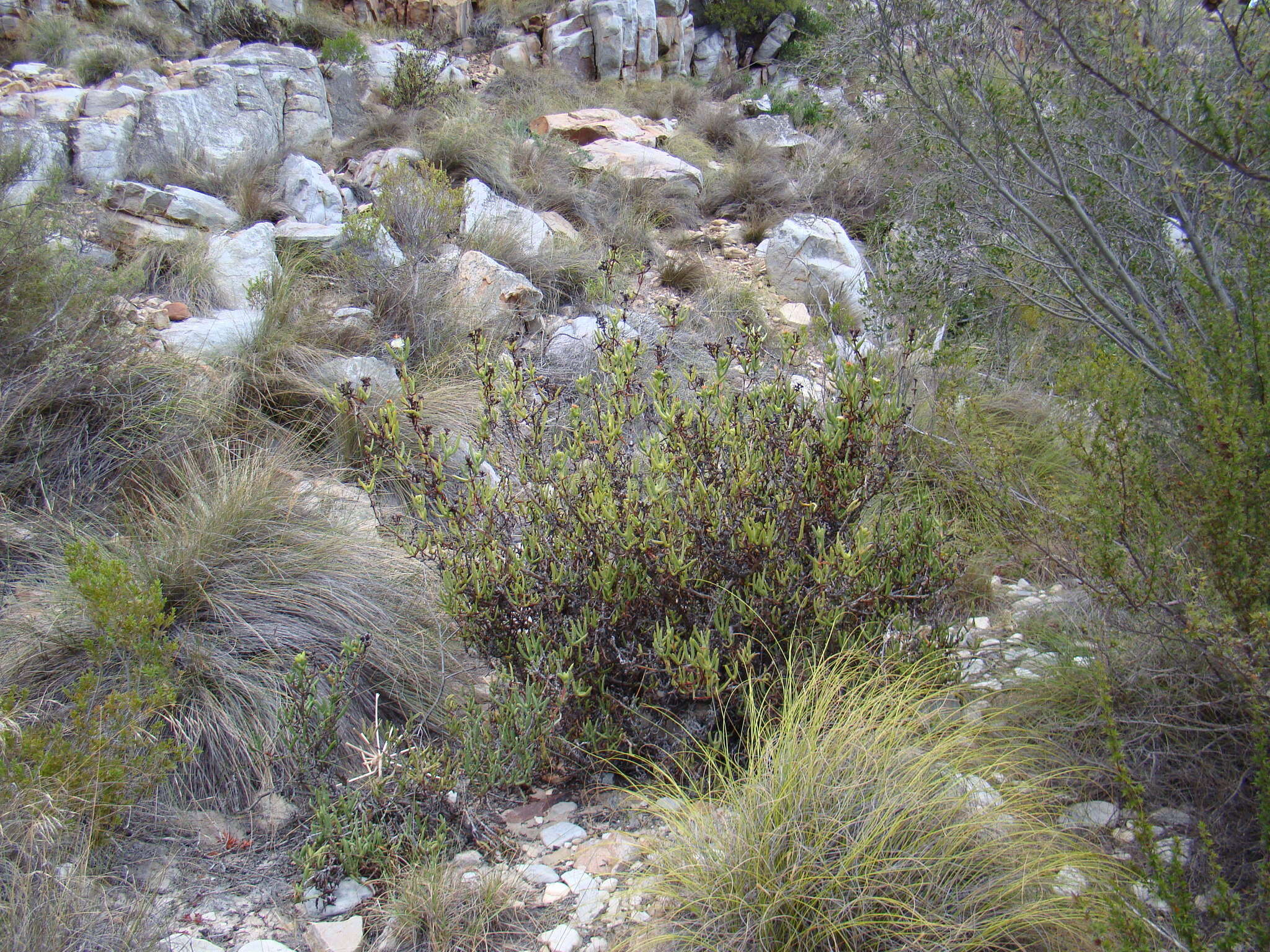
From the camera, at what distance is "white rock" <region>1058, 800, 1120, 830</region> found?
1.97m

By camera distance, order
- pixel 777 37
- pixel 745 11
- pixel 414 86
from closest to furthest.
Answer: pixel 414 86 → pixel 745 11 → pixel 777 37

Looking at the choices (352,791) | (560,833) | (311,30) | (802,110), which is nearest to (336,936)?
(352,791)

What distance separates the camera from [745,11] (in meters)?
16.4

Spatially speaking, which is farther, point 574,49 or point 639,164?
point 574,49

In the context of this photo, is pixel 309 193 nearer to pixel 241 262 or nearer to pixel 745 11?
pixel 241 262

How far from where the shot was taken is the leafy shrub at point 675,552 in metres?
2.35

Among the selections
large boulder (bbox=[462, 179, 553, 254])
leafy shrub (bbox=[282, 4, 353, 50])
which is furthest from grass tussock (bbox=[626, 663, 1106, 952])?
leafy shrub (bbox=[282, 4, 353, 50])

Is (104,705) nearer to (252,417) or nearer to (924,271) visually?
(252,417)

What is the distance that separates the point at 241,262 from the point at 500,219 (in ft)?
6.63

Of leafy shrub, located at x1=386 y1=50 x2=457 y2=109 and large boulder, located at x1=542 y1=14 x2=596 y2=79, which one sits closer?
leafy shrub, located at x1=386 y1=50 x2=457 y2=109

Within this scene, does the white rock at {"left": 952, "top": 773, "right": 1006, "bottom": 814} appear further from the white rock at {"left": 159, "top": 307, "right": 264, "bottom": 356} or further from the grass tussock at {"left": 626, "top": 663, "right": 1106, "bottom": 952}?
the white rock at {"left": 159, "top": 307, "right": 264, "bottom": 356}

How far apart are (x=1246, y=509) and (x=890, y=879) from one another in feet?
3.64

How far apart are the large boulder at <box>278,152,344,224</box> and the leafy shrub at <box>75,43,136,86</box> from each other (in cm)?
375

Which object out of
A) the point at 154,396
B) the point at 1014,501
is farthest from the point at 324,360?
the point at 1014,501
